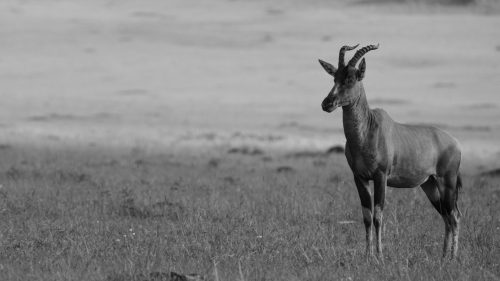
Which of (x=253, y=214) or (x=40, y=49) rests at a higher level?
(x=253, y=214)

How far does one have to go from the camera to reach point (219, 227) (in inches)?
523

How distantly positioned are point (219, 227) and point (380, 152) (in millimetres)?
2427

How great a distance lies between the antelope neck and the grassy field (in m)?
1.28

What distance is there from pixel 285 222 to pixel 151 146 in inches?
742

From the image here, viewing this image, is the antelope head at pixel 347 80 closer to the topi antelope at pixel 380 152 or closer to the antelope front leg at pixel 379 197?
the topi antelope at pixel 380 152

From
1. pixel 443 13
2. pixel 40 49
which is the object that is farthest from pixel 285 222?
pixel 443 13

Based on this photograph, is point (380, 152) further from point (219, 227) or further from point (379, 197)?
point (219, 227)

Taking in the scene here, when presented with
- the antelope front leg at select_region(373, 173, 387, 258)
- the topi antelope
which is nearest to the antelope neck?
the topi antelope

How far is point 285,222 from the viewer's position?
14.3 meters

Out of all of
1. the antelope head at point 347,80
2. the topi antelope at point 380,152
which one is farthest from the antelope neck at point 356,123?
the antelope head at point 347,80

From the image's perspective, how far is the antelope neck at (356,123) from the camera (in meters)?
12.2

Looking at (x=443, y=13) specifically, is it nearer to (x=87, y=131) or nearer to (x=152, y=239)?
(x=87, y=131)

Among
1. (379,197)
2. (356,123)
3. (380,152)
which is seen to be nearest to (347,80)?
(356,123)

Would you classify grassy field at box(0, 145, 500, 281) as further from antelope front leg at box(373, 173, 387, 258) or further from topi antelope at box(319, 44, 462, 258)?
topi antelope at box(319, 44, 462, 258)
